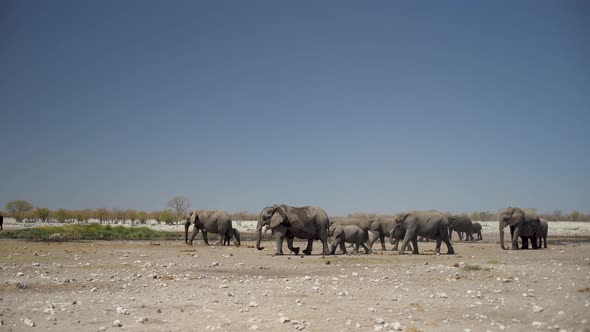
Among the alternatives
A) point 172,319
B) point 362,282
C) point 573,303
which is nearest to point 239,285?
point 362,282


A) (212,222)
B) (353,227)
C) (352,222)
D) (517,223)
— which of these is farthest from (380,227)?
(212,222)

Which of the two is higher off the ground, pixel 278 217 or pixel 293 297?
pixel 278 217

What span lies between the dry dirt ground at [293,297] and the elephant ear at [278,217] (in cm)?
642

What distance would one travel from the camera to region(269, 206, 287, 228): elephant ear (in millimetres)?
27297

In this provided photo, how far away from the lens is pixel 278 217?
89.9 feet

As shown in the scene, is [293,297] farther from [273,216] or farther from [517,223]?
[517,223]

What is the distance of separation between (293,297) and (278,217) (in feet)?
47.2

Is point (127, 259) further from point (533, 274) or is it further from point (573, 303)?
point (573, 303)

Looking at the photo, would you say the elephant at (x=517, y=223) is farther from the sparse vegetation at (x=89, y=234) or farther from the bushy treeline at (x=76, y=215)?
the bushy treeline at (x=76, y=215)

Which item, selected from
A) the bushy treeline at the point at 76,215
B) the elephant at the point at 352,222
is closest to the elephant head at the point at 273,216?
the elephant at the point at 352,222

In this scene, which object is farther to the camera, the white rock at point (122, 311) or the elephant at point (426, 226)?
the elephant at point (426, 226)

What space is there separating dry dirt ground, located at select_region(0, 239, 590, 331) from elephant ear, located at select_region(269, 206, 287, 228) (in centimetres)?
642

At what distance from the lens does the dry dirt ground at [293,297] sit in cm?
999

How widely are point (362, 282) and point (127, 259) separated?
449 inches
